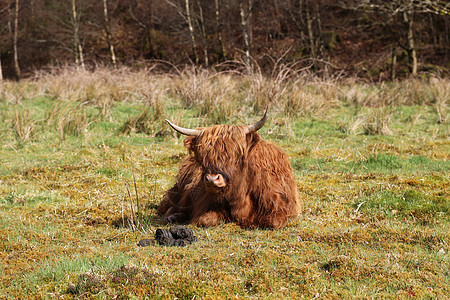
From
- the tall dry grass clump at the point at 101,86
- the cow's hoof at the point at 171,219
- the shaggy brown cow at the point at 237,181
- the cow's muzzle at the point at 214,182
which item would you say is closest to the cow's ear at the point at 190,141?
the shaggy brown cow at the point at 237,181

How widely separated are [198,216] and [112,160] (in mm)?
3008

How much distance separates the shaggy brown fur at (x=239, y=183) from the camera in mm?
3916

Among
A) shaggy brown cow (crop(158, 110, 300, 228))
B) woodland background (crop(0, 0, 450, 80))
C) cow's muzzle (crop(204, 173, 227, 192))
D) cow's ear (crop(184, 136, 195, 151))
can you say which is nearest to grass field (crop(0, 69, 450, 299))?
shaggy brown cow (crop(158, 110, 300, 228))

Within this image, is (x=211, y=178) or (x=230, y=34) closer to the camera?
(x=211, y=178)

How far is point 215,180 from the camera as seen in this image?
3.72m

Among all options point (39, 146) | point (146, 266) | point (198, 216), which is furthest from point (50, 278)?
point (39, 146)

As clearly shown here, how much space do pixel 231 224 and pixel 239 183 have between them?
390mm

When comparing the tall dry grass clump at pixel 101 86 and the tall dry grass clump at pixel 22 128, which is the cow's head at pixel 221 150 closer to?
the tall dry grass clump at pixel 22 128

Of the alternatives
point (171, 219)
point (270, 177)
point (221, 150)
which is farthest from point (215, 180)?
point (171, 219)

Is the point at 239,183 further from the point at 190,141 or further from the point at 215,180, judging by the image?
the point at 190,141

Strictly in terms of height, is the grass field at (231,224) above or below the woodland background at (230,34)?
below

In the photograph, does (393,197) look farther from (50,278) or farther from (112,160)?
(112,160)

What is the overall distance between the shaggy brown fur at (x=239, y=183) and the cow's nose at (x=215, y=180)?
0.05 m

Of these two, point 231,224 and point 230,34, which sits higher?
point 230,34
